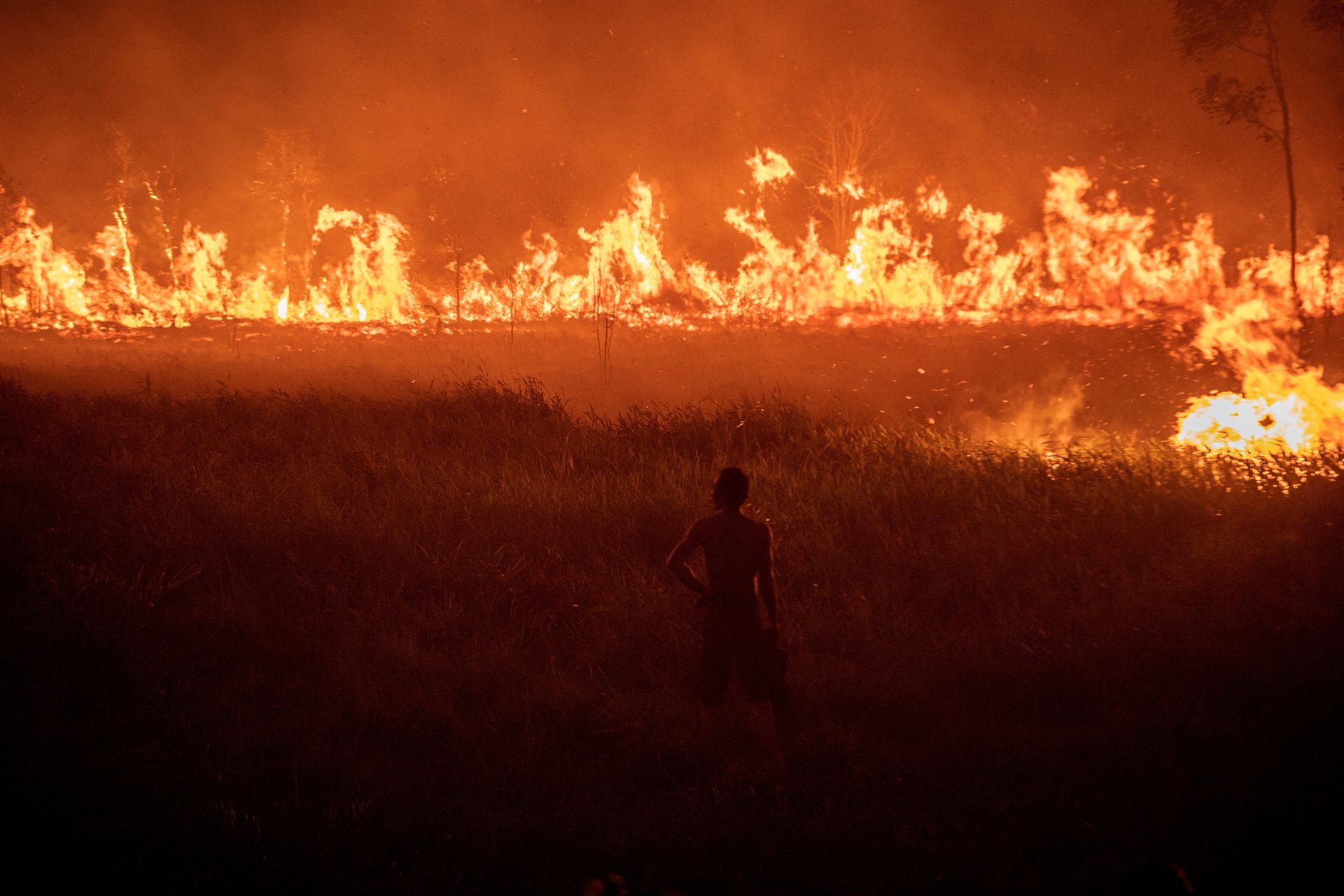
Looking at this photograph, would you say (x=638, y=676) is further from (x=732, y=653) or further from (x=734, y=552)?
(x=734, y=552)

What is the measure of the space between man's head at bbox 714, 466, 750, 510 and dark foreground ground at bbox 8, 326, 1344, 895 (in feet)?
5.11

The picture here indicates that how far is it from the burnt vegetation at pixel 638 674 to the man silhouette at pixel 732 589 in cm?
39

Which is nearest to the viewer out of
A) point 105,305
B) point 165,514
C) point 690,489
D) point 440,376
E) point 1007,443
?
point 165,514

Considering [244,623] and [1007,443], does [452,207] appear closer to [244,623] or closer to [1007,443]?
[1007,443]

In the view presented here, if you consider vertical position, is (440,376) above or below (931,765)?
above

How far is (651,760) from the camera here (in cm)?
532

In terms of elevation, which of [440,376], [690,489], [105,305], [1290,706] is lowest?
[1290,706]

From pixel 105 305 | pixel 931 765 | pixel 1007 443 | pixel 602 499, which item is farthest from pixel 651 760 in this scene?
pixel 105 305

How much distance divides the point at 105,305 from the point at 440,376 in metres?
29.3

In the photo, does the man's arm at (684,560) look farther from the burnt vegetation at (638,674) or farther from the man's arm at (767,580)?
the burnt vegetation at (638,674)

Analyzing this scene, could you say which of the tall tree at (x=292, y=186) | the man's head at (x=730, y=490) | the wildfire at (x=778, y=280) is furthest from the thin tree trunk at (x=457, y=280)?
the man's head at (x=730, y=490)

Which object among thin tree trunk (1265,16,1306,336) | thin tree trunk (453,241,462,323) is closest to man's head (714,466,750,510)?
thin tree trunk (1265,16,1306,336)

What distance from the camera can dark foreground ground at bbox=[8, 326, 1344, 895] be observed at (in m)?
4.20

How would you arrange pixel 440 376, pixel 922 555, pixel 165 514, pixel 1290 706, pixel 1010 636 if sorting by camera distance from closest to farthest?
pixel 1290 706
pixel 1010 636
pixel 922 555
pixel 165 514
pixel 440 376
